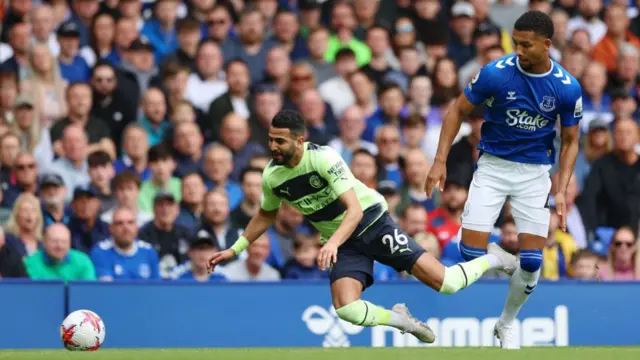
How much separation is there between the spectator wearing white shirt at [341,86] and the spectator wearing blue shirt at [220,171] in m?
1.80

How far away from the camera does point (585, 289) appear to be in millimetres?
13883

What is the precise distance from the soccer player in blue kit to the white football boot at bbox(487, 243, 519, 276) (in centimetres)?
6

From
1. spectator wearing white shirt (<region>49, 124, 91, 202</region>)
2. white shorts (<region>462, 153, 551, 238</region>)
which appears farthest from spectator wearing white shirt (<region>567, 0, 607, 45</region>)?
white shorts (<region>462, 153, 551, 238</region>)

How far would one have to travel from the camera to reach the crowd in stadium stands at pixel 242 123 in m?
14.1

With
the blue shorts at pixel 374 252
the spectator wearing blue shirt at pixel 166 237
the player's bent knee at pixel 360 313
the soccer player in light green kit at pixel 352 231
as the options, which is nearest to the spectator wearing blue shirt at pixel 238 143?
the spectator wearing blue shirt at pixel 166 237

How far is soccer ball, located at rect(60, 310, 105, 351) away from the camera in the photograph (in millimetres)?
10852

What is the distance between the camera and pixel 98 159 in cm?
1437

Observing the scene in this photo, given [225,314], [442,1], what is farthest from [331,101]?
[225,314]

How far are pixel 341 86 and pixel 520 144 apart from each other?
5.70 m

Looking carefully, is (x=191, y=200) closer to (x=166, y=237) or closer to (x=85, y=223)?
(x=166, y=237)

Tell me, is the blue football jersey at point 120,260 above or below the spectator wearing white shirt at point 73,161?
below

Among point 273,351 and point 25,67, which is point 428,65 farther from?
point 273,351

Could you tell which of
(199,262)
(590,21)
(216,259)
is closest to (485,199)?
(216,259)

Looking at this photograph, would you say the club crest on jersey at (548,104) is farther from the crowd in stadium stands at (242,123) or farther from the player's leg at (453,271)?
the crowd in stadium stands at (242,123)
